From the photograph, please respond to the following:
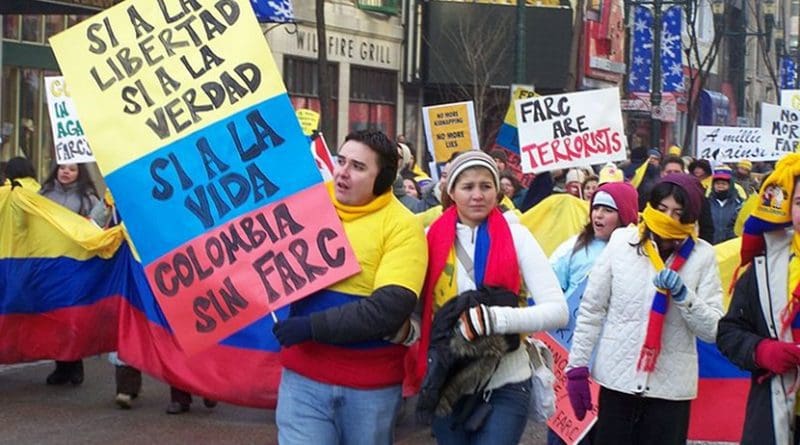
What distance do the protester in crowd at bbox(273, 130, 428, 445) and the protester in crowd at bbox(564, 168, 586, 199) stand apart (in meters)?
9.21

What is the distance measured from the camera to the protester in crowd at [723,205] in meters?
14.5

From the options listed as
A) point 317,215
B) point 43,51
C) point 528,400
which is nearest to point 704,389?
point 528,400

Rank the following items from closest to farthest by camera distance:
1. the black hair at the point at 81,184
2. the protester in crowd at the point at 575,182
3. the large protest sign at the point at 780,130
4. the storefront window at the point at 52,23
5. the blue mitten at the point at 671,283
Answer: the blue mitten at the point at 671,283
the black hair at the point at 81,184
the protester in crowd at the point at 575,182
the large protest sign at the point at 780,130
the storefront window at the point at 52,23

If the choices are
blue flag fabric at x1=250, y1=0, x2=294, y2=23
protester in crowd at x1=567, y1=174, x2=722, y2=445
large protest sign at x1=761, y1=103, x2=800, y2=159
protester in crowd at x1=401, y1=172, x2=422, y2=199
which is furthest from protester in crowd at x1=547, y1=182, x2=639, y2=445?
blue flag fabric at x1=250, y1=0, x2=294, y2=23

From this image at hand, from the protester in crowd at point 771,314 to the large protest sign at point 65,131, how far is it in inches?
353

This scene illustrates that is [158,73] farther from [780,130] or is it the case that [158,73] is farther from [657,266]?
[780,130]

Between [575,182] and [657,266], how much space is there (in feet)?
29.7

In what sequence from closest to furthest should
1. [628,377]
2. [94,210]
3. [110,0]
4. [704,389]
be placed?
[628,377] → [704,389] → [94,210] → [110,0]

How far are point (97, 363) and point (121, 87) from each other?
24.5ft

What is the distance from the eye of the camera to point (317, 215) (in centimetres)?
518

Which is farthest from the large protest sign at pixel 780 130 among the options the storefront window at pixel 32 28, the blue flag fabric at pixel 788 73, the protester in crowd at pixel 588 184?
the blue flag fabric at pixel 788 73

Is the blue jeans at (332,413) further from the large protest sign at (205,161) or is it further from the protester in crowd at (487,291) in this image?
the large protest sign at (205,161)

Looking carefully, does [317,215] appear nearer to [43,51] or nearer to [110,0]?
[110,0]

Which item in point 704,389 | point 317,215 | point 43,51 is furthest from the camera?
point 43,51
